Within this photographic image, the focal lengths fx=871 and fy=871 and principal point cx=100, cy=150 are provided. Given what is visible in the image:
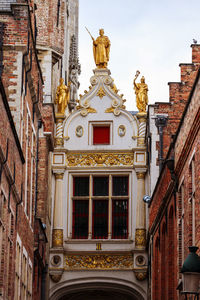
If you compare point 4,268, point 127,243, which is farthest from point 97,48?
point 4,268

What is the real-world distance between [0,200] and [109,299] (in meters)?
19.4

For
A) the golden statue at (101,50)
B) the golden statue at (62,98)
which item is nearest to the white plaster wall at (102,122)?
the golden statue at (62,98)

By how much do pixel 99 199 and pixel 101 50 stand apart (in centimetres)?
596

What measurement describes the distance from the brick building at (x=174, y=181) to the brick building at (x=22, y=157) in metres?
3.36

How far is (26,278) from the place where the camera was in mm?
22562

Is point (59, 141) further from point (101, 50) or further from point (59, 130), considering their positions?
point (101, 50)

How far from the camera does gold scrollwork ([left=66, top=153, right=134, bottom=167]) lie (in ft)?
105

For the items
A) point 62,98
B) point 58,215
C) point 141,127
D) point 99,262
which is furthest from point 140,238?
point 62,98

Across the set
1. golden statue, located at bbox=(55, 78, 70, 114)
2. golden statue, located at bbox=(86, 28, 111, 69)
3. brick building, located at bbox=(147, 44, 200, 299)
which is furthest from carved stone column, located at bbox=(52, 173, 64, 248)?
golden statue, located at bbox=(86, 28, 111, 69)

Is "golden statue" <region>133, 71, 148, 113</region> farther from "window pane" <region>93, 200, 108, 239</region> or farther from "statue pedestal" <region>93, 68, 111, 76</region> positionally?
"window pane" <region>93, 200, 108, 239</region>

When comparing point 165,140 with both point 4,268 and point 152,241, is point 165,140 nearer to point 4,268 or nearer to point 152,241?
point 152,241

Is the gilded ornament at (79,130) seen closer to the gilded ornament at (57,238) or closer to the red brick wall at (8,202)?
the gilded ornament at (57,238)

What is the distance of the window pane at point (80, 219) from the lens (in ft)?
104

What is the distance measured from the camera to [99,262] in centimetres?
3103
